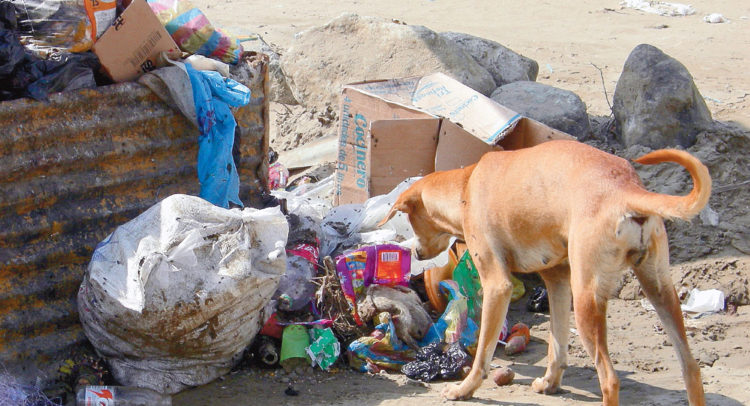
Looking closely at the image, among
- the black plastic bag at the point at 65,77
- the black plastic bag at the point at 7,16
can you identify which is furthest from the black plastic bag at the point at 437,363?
the black plastic bag at the point at 7,16

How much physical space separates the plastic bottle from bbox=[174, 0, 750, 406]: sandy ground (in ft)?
0.55

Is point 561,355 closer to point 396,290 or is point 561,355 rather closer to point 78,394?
point 396,290

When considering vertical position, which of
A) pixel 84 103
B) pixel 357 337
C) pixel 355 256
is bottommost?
pixel 357 337

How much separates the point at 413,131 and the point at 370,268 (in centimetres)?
144

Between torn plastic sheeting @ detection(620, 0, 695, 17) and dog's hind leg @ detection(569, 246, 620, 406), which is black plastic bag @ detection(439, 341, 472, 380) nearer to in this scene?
dog's hind leg @ detection(569, 246, 620, 406)

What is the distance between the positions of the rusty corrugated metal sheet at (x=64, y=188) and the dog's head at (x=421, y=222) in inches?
53.1

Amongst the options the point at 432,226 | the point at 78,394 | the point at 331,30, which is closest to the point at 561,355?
the point at 432,226

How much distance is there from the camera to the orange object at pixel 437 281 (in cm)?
546

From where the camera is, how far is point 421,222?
5.15 metres

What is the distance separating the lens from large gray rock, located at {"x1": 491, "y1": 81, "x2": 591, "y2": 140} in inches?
290

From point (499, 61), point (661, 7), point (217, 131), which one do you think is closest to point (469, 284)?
point (217, 131)

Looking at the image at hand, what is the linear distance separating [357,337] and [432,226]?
807 mm

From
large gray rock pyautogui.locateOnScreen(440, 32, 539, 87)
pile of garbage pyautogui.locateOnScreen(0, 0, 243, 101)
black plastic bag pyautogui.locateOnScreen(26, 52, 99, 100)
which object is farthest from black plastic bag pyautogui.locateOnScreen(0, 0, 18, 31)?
large gray rock pyautogui.locateOnScreen(440, 32, 539, 87)

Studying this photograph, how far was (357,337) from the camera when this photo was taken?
200 inches
